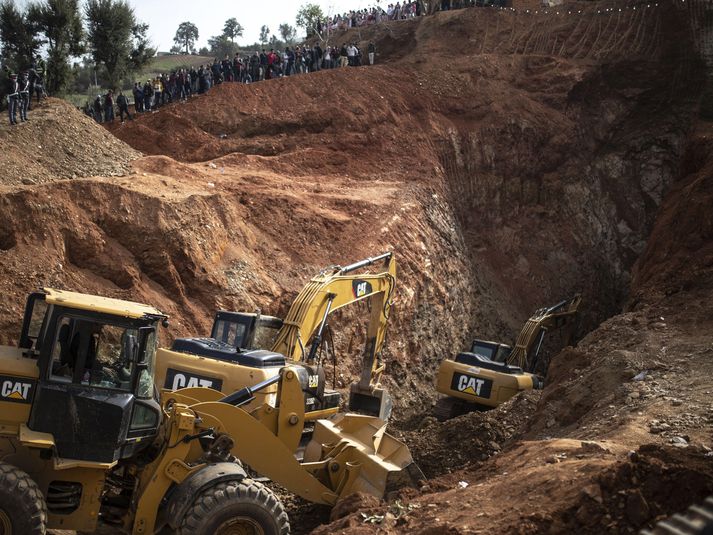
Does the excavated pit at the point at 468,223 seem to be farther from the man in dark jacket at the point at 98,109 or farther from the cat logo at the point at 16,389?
the cat logo at the point at 16,389

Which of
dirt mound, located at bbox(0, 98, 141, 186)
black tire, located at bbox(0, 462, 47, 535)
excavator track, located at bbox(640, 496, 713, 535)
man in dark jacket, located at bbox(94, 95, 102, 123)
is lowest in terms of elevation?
black tire, located at bbox(0, 462, 47, 535)

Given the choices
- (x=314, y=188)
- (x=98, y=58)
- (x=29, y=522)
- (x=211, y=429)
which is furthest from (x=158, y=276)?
(x=98, y=58)

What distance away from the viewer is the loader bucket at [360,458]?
35.7 ft

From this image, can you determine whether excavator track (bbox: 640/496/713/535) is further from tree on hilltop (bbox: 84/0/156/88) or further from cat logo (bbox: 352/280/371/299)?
tree on hilltop (bbox: 84/0/156/88)

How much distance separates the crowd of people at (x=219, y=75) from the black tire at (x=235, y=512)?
22.4 metres

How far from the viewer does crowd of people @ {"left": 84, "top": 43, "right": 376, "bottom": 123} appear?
30.6 metres

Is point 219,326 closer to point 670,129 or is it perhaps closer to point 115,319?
point 115,319

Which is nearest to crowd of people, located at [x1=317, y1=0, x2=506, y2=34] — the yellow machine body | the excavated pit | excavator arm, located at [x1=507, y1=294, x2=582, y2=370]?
the excavated pit

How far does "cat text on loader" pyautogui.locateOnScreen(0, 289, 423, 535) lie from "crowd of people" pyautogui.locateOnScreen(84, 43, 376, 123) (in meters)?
21.4

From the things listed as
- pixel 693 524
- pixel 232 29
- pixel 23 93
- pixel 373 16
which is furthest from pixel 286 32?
pixel 693 524

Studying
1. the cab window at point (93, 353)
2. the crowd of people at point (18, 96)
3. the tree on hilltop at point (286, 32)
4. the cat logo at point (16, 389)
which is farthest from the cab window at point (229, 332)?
the tree on hilltop at point (286, 32)

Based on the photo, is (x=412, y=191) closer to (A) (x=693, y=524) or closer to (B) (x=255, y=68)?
(B) (x=255, y=68)

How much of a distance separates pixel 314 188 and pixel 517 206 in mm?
8811

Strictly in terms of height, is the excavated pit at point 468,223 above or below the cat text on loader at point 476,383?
above
